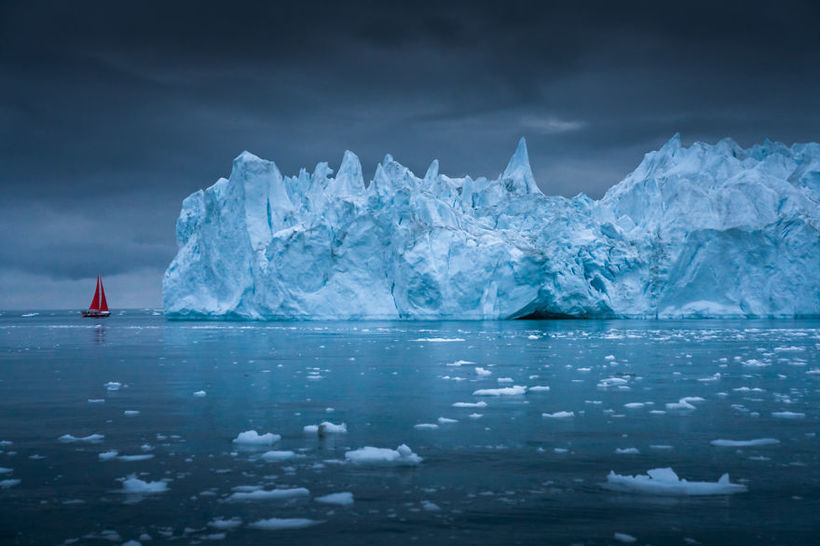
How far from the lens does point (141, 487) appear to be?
19.1ft

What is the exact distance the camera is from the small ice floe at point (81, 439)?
7788 mm

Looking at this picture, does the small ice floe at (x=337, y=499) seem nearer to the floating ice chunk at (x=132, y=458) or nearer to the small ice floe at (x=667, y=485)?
the small ice floe at (x=667, y=485)

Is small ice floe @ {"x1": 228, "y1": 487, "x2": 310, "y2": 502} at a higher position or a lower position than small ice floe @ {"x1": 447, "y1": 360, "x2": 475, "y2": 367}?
lower

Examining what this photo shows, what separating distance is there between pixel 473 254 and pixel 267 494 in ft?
115

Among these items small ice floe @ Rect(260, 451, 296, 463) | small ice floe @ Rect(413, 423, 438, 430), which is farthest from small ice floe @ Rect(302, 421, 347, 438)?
small ice floe @ Rect(260, 451, 296, 463)

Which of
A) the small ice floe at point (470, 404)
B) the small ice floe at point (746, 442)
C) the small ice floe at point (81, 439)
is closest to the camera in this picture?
the small ice floe at point (746, 442)

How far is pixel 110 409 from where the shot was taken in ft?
33.2

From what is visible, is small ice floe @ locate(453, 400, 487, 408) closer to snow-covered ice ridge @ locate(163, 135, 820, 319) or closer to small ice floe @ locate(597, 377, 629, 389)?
small ice floe @ locate(597, 377, 629, 389)

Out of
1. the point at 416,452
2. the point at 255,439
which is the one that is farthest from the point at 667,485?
the point at 255,439

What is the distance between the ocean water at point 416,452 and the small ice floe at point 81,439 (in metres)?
0.08

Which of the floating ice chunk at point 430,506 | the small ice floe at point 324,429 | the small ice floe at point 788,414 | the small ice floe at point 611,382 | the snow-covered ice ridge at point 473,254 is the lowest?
the small ice floe at point 788,414

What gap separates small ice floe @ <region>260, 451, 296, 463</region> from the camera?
683cm

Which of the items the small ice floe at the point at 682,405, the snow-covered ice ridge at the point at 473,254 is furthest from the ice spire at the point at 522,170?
the small ice floe at the point at 682,405

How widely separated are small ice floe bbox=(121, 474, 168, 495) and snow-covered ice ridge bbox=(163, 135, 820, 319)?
33655mm
